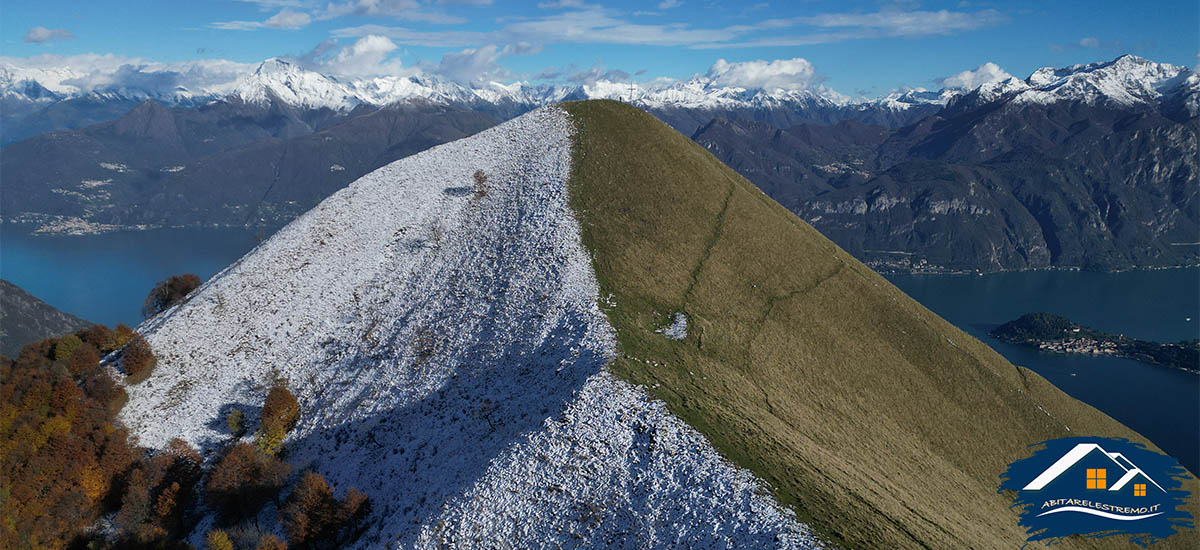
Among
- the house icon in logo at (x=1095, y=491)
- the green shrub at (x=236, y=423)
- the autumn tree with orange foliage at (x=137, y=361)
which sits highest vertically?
the autumn tree with orange foliage at (x=137, y=361)

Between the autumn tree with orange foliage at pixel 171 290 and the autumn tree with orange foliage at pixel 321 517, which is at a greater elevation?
the autumn tree with orange foliage at pixel 171 290

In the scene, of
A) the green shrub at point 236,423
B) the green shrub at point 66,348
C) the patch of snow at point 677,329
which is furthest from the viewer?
the green shrub at point 66,348

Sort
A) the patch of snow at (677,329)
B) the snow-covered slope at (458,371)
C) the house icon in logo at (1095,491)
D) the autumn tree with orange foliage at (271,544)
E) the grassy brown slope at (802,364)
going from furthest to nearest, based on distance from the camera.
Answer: the patch of snow at (677,329) < the house icon in logo at (1095,491) < the autumn tree with orange foliage at (271,544) < the grassy brown slope at (802,364) < the snow-covered slope at (458,371)

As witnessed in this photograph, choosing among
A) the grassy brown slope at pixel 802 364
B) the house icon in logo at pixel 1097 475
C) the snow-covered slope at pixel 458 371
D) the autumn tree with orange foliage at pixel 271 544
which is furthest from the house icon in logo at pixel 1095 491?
the autumn tree with orange foliage at pixel 271 544

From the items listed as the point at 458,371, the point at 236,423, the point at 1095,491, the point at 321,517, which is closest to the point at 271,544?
the point at 321,517

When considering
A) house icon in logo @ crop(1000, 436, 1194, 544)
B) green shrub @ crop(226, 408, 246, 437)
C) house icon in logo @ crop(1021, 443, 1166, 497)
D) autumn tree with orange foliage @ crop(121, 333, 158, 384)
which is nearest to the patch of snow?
house icon in logo @ crop(1000, 436, 1194, 544)

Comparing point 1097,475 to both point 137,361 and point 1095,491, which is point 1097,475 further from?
point 137,361

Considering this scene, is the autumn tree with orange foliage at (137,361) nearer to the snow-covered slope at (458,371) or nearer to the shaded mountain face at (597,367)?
the shaded mountain face at (597,367)

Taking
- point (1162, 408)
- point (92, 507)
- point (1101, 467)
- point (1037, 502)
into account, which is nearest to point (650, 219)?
point (1037, 502)
